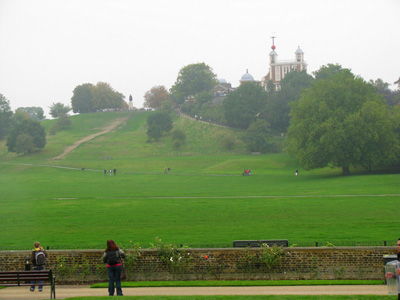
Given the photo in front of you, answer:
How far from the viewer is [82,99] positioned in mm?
195875

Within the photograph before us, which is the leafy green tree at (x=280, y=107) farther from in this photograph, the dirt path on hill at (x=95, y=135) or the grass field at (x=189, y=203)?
the dirt path on hill at (x=95, y=135)

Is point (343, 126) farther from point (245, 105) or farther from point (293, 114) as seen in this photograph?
point (245, 105)

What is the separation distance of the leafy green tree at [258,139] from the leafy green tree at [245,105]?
1356 centimetres

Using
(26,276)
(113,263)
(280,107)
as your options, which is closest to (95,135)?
(280,107)

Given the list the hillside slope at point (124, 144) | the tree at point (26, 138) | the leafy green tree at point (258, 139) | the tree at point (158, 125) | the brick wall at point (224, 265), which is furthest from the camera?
the tree at point (158, 125)

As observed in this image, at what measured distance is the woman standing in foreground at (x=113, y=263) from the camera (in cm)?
1795

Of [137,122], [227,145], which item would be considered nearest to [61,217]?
[227,145]

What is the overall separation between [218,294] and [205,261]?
331 cm

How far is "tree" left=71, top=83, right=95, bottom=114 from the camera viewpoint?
643 ft

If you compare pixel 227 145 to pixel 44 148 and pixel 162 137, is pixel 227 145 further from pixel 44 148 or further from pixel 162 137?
pixel 44 148

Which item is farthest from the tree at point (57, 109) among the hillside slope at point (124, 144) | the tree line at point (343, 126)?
the tree line at point (343, 126)

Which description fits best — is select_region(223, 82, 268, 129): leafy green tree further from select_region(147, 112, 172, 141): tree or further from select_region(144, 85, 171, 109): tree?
select_region(144, 85, 171, 109): tree

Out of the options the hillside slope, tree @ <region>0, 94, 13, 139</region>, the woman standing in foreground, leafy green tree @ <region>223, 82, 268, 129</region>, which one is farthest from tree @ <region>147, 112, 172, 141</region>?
→ the woman standing in foreground

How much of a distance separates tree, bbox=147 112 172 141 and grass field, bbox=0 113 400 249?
79.8 feet
